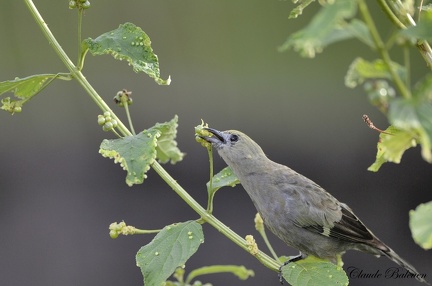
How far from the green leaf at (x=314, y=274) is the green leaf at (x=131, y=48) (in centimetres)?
48

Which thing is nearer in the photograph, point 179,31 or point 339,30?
point 339,30

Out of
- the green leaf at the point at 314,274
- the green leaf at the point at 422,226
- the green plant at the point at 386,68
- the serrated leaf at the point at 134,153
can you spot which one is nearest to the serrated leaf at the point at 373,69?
the green plant at the point at 386,68

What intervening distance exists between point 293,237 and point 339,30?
156 centimetres

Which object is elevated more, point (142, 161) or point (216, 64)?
Answer: point (142, 161)

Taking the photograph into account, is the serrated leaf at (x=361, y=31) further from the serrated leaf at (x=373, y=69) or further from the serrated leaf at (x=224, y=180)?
the serrated leaf at (x=224, y=180)

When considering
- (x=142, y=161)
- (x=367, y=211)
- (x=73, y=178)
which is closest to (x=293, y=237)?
(x=142, y=161)

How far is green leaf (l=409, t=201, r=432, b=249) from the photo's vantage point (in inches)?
35.2

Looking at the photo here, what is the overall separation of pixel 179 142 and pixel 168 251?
157 inches

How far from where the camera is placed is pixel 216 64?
18.8ft

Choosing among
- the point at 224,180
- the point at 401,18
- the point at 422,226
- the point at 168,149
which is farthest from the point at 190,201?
the point at 422,226

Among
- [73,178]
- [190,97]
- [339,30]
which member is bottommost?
[73,178]

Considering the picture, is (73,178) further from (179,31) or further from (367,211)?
(367,211)

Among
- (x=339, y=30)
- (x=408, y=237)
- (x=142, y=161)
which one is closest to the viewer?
(x=339, y=30)

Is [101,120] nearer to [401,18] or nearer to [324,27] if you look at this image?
[401,18]
